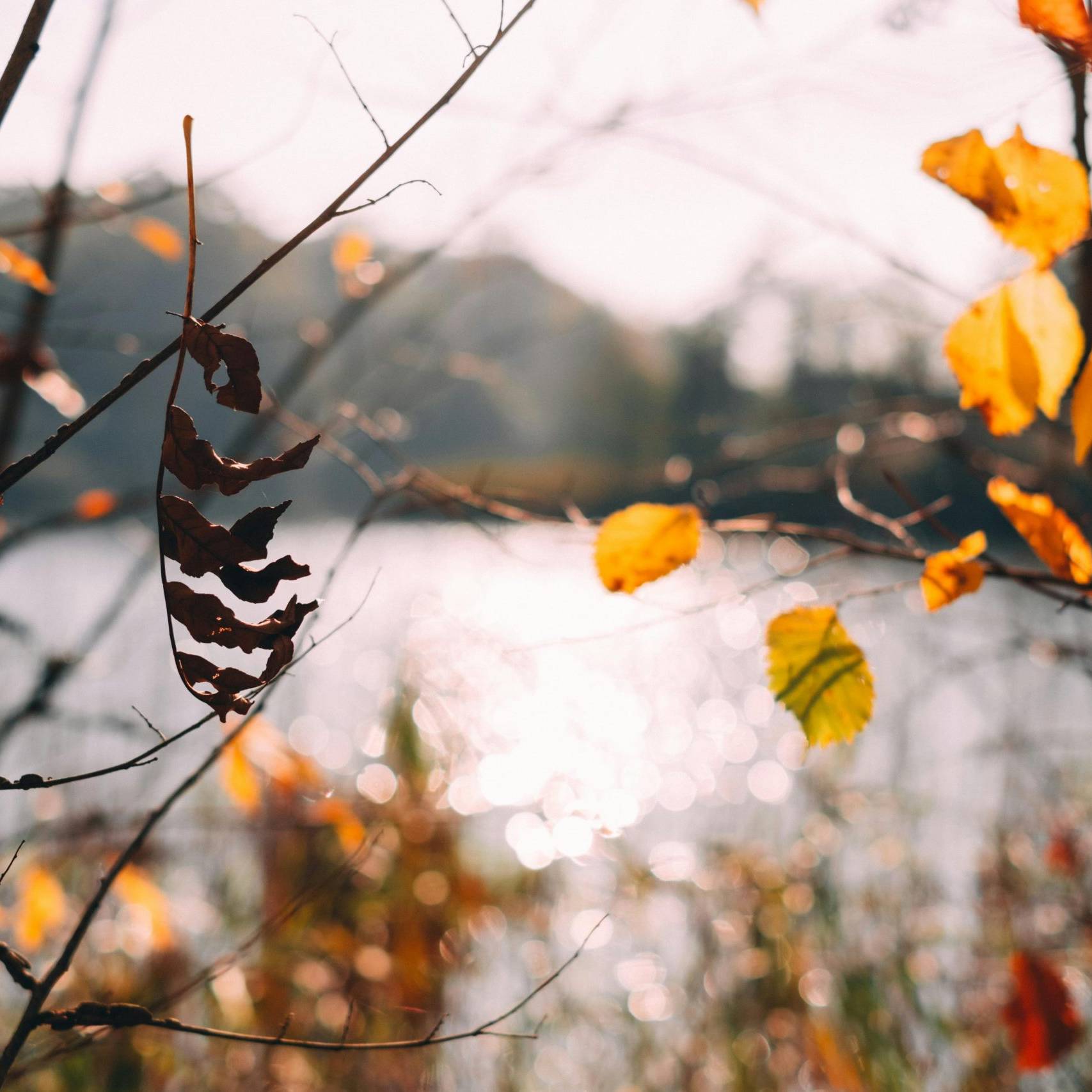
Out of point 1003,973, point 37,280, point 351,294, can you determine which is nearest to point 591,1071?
point 1003,973

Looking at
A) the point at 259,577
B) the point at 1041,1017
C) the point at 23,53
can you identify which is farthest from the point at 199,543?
the point at 1041,1017

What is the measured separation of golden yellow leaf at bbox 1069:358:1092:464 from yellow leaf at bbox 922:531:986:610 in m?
0.10

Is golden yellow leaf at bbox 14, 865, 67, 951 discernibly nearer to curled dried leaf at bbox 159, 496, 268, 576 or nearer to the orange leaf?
curled dried leaf at bbox 159, 496, 268, 576

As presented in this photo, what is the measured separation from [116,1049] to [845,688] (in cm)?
187

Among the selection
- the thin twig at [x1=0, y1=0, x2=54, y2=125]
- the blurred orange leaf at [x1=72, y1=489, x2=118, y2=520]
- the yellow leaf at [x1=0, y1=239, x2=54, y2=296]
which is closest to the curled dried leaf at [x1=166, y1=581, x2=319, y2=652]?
the thin twig at [x1=0, y1=0, x2=54, y2=125]

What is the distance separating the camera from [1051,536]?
583 mm

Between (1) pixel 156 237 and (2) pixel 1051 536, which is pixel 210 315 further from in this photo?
(1) pixel 156 237

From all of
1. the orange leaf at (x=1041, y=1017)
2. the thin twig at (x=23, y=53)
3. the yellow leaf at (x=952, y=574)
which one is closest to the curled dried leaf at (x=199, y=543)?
the thin twig at (x=23, y=53)

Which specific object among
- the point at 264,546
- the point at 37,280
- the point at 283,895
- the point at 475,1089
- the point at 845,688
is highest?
the point at 264,546

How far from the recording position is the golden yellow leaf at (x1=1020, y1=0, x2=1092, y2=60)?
0.50m

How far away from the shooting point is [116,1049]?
186 cm

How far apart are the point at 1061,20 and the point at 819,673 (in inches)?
16.0

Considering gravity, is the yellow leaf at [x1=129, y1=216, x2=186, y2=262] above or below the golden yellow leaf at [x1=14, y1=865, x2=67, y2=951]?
above

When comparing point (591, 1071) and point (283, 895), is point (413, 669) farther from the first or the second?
point (591, 1071)
